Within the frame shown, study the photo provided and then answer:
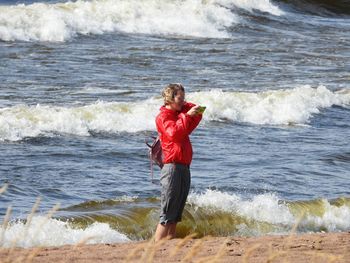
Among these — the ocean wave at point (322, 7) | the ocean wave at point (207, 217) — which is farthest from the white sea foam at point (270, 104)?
the ocean wave at point (322, 7)

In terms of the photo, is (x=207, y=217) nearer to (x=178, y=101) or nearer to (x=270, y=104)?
(x=178, y=101)

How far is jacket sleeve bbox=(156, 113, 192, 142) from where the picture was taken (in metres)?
8.29

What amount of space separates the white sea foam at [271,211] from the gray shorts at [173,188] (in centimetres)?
264

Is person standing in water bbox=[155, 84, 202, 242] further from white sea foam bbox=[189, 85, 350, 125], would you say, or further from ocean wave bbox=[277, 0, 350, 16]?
ocean wave bbox=[277, 0, 350, 16]

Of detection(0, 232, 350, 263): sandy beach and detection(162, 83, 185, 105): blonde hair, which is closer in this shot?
detection(0, 232, 350, 263): sandy beach

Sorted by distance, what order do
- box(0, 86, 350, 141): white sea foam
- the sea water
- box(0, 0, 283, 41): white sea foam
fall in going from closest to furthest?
the sea water < box(0, 86, 350, 141): white sea foam < box(0, 0, 283, 41): white sea foam

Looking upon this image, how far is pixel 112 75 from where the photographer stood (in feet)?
75.0

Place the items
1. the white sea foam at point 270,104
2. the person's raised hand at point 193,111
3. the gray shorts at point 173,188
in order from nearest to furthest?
the person's raised hand at point 193,111, the gray shorts at point 173,188, the white sea foam at point 270,104

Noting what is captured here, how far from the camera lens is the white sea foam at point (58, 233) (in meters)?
9.59

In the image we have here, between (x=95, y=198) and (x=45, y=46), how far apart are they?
1604 cm

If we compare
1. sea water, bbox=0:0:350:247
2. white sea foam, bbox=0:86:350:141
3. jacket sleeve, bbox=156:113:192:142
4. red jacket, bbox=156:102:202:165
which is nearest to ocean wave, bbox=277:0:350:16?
sea water, bbox=0:0:350:247

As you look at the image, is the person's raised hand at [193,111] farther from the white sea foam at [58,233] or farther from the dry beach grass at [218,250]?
the white sea foam at [58,233]

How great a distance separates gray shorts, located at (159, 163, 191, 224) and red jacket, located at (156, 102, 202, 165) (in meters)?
0.07

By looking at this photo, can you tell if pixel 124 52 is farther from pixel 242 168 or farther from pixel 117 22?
pixel 242 168
